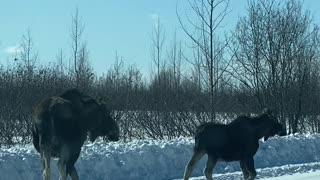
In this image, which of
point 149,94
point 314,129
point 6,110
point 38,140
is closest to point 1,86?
point 6,110

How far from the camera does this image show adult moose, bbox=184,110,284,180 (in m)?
13.3

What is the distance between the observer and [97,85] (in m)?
26.5

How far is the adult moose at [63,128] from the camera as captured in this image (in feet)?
30.8

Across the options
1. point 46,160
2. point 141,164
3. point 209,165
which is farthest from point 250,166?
point 46,160

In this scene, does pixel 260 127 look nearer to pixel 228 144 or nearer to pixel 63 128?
pixel 228 144

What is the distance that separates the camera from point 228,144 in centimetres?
1355

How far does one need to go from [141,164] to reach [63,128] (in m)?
7.02

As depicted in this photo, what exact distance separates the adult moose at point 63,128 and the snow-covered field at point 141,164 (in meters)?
4.16

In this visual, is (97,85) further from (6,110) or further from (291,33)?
(291,33)

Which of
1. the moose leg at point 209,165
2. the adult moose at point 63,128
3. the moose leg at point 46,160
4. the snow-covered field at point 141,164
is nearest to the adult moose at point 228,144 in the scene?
the moose leg at point 209,165

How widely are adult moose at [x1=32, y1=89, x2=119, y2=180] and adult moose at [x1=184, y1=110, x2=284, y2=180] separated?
365 centimetres

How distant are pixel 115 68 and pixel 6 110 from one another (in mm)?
7914

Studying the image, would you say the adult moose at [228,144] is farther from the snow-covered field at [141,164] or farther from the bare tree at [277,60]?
the bare tree at [277,60]

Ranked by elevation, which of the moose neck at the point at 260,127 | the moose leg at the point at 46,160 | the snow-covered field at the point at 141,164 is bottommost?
the snow-covered field at the point at 141,164
